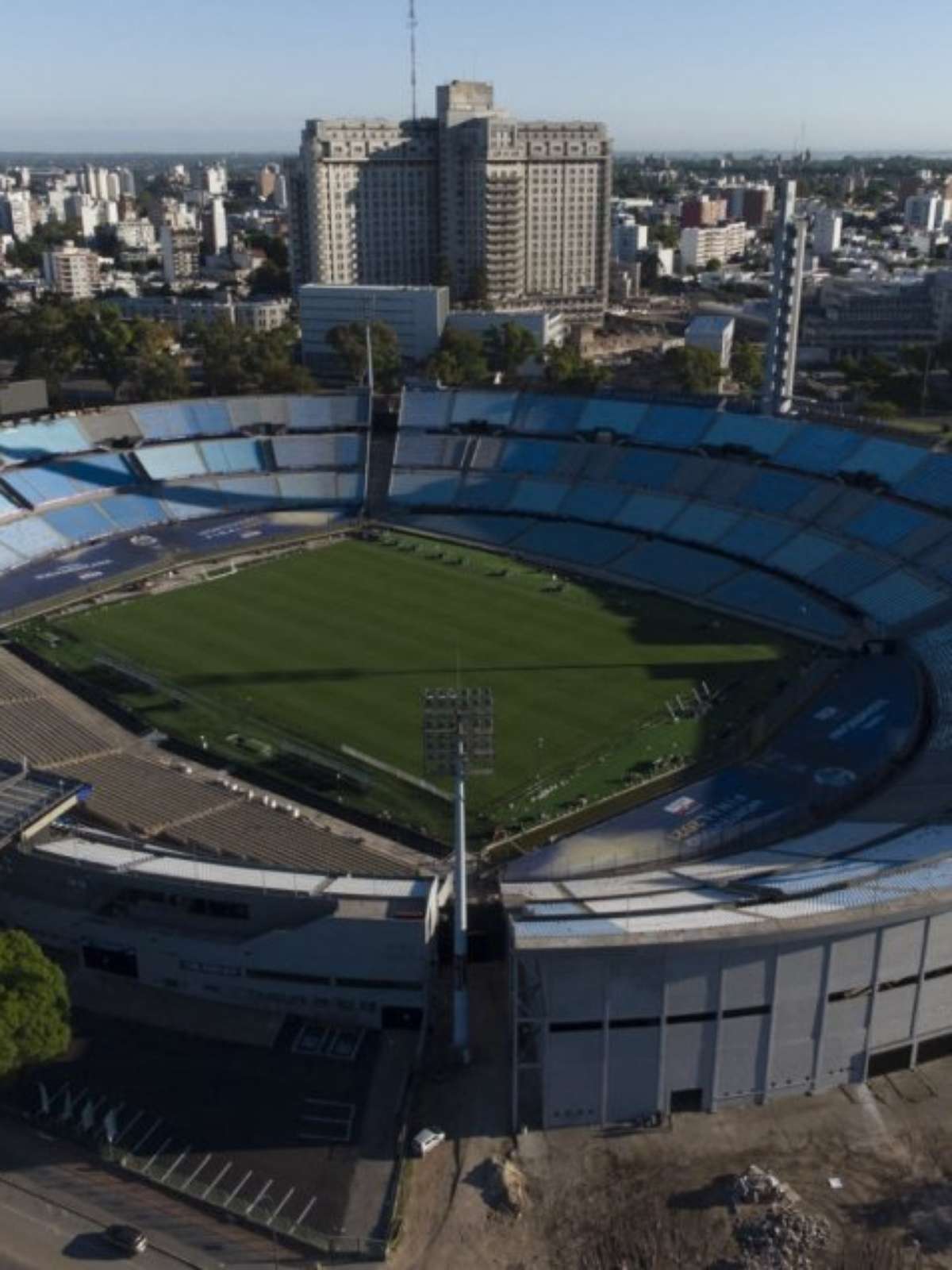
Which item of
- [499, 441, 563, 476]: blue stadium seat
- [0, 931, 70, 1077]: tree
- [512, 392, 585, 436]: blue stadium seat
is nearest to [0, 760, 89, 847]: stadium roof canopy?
[0, 931, 70, 1077]: tree

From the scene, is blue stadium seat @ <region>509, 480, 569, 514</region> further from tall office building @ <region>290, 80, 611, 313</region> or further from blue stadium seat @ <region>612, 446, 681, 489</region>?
tall office building @ <region>290, 80, 611, 313</region>

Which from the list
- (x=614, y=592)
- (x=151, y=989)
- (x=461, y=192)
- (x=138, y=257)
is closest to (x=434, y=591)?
(x=614, y=592)

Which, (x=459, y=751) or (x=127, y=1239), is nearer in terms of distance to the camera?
(x=127, y=1239)

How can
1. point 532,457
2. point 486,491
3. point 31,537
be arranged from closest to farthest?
point 31,537
point 486,491
point 532,457

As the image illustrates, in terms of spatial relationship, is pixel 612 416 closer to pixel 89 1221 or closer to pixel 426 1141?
pixel 426 1141

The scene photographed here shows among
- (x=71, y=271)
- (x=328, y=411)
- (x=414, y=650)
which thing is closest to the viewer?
(x=414, y=650)

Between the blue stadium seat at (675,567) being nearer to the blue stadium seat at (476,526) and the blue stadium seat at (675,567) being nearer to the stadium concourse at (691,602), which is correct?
the stadium concourse at (691,602)

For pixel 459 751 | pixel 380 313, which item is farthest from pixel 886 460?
pixel 380 313
